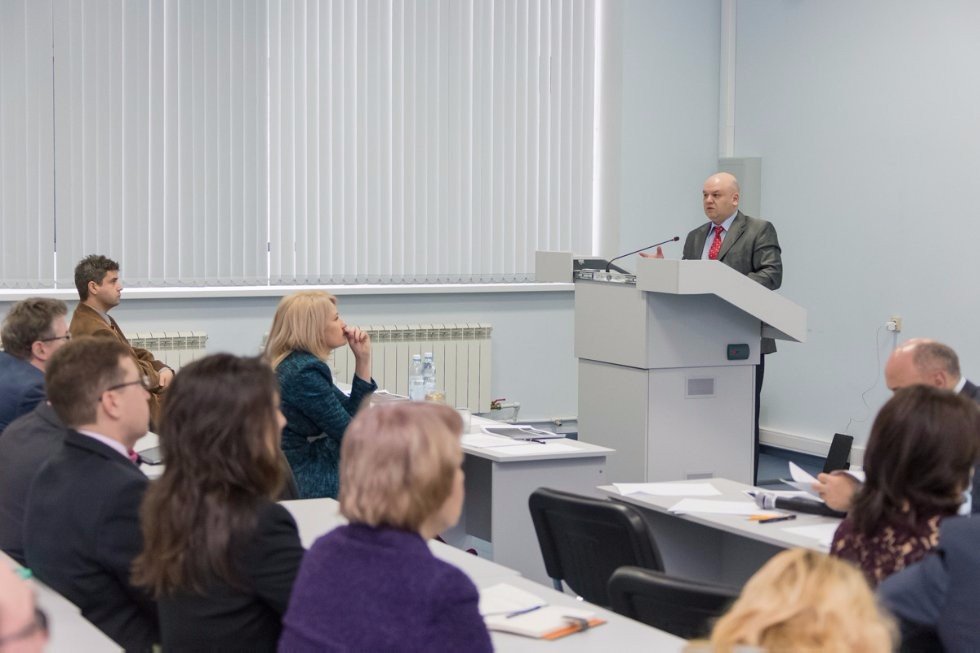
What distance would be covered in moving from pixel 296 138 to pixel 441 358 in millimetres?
1678

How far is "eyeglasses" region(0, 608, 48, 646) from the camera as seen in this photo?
1095 mm

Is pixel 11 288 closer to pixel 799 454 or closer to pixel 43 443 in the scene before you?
pixel 43 443

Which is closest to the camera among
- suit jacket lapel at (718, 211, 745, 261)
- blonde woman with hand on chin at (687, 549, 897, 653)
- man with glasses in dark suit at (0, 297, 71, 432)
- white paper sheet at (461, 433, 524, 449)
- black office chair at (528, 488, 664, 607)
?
blonde woman with hand on chin at (687, 549, 897, 653)

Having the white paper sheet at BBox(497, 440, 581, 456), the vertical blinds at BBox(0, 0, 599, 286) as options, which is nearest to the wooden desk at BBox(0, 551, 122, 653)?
the white paper sheet at BBox(497, 440, 581, 456)

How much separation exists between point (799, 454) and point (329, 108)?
3832 mm

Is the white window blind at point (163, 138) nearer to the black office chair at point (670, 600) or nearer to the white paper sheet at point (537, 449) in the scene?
the white paper sheet at point (537, 449)

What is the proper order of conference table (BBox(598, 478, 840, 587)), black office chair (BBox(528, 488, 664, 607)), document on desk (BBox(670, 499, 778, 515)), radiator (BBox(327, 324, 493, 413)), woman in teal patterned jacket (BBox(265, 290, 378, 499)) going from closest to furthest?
1. black office chair (BBox(528, 488, 664, 607))
2. document on desk (BBox(670, 499, 778, 515))
3. conference table (BBox(598, 478, 840, 587))
4. woman in teal patterned jacket (BBox(265, 290, 378, 499))
5. radiator (BBox(327, 324, 493, 413))

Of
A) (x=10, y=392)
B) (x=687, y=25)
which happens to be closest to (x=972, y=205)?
(x=687, y=25)

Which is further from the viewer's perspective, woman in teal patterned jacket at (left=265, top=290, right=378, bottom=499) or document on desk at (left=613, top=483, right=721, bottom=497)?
woman in teal patterned jacket at (left=265, top=290, right=378, bottom=499)

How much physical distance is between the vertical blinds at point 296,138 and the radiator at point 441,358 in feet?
1.25

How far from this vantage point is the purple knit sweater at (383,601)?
6.03 feet

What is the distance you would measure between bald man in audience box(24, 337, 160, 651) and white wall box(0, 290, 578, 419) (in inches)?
176

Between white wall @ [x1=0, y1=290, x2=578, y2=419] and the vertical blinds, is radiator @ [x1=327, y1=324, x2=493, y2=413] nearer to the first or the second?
white wall @ [x1=0, y1=290, x2=578, y2=419]

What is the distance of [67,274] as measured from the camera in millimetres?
→ 6762
